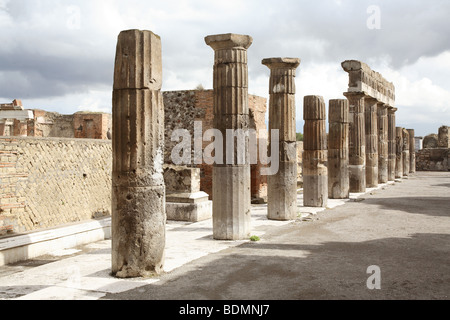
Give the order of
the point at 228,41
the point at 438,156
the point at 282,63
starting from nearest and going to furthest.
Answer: the point at 228,41, the point at 282,63, the point at 438,156

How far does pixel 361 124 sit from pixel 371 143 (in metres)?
2.05

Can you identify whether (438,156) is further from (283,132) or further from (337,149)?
(283,132)

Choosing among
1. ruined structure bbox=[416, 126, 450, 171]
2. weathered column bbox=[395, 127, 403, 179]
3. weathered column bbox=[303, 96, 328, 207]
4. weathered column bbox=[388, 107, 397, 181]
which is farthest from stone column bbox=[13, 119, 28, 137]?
ruined structure bbox=[416, 126, 450, 171]

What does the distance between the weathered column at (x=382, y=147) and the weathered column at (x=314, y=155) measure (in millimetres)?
9491

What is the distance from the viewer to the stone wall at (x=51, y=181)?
7941 millimetres

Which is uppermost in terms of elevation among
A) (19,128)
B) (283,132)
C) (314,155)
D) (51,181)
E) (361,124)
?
(19,128)

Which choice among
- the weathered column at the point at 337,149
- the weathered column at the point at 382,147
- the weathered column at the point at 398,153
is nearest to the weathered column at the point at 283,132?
the weathered column at the point at 337,149

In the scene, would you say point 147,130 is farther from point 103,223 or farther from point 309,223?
point 309,223

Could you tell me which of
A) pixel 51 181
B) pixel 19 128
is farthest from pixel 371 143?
pixel 19 128

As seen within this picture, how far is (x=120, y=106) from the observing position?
623 centimetres

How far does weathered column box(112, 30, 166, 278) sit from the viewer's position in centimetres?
616

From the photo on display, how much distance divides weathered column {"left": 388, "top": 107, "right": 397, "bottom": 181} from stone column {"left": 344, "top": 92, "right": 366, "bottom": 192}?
244 inches

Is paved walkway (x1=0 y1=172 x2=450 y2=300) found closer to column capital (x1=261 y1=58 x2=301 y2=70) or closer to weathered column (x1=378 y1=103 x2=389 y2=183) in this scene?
column capital (x1=261 y1=58 x2=301 y2=70)

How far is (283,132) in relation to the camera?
11.4 meters
